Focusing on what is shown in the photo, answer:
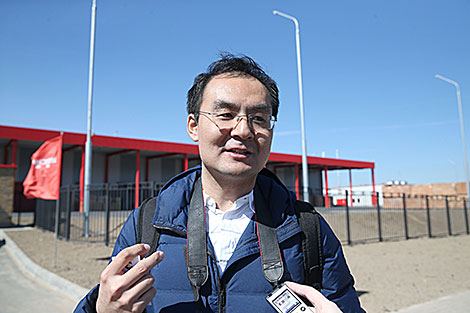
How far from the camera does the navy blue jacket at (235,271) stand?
1.38 meters

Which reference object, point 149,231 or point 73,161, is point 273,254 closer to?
point 149,231

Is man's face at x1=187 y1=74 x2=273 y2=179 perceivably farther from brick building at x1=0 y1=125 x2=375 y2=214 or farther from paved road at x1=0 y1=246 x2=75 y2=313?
brick building at x1=0 y1=125 x2=375 y2=214

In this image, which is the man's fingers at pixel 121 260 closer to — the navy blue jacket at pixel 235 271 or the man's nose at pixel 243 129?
the navy blue jacket at pixel 235 271

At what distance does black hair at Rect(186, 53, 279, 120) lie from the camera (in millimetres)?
1669

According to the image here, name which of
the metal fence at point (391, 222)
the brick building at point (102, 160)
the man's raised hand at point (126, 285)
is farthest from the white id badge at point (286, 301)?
the brick building at point (102, 160)

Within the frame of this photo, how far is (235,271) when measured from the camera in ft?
4.66

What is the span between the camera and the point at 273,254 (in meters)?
1.41

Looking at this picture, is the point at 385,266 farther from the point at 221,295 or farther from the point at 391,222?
the point at 391,222

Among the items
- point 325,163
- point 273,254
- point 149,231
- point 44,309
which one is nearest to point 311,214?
point 273,254

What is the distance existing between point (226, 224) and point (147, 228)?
0.36 meters

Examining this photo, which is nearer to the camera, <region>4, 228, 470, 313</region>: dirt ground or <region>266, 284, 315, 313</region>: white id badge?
<region>266, 284, 315, 313</region>: white id badge

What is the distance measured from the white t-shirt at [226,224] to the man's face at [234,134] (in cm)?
16

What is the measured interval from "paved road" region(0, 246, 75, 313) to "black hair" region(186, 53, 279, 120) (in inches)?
184

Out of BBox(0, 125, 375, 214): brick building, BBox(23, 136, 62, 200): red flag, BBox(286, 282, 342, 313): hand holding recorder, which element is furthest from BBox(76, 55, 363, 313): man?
BBox(0, 125, 375, 214): brick building
